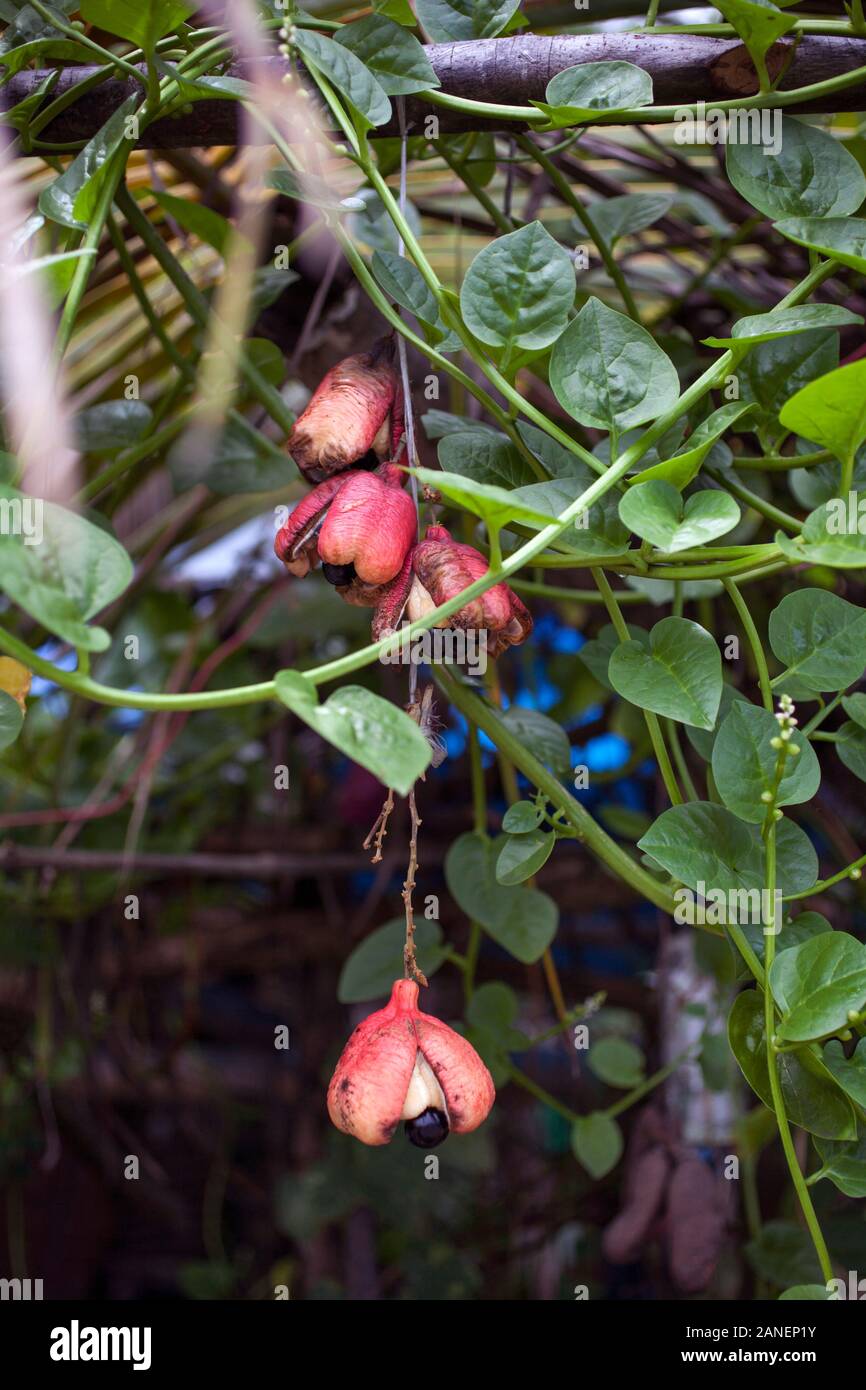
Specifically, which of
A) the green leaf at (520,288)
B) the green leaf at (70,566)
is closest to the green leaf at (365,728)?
the green leaf at (70,566)

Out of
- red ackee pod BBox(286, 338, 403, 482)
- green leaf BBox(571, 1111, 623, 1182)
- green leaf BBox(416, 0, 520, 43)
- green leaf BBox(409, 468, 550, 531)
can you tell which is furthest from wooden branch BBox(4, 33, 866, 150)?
green leaf BBox(571, 1111, 623, 1182)

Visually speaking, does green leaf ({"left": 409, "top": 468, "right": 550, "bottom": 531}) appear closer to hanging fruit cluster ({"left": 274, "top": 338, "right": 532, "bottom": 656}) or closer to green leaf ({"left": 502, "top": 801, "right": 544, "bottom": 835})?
hanging fruit cluster ({"left": 274, "top": 338, "right": 532, "bottom": 656})

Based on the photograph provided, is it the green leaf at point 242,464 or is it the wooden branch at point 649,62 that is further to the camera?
the green leaf at point 242,464

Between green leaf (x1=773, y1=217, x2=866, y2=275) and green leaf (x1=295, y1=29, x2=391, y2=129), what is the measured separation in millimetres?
149

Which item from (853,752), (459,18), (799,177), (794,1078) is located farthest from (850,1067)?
(459,18)

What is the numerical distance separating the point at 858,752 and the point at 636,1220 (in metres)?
0.51

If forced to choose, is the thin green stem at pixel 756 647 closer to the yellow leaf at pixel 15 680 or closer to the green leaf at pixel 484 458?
the green leaf at pixel 484 458

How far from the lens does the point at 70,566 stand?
319 mm

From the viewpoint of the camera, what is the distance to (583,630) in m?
1.09

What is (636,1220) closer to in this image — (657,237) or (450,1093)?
(450,1093)

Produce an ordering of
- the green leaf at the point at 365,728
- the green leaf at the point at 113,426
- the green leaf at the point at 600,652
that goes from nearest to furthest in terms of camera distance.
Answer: the green leaf at the point at 365,728
the green leaf at the point at 600,652
the green leaf at the point at 113,426

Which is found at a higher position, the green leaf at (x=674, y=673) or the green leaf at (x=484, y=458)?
the green leaf at (x=484, y=458)

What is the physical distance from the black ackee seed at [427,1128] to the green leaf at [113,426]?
0.43 meters

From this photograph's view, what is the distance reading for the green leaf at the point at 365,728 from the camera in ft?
0.93
